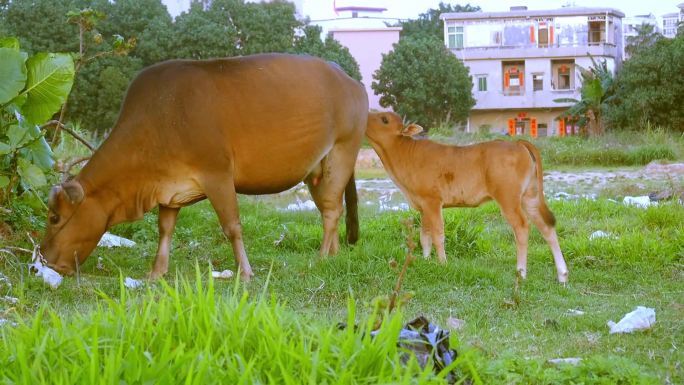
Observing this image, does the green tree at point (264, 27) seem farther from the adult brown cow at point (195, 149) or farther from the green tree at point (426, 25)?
the adult brown cow at point (195, 149)

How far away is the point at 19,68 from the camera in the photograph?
7.98 m

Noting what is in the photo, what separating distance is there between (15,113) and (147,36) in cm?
4527

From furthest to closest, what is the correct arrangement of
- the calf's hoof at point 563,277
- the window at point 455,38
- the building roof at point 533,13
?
the window at point 455,38 → the building roof at point 533,13 → the calf's hoof at point 563,277

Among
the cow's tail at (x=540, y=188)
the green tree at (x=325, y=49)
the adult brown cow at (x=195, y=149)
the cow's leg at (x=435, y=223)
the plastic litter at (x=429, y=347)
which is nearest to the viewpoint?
the plastic litter at (x=429, y=347)

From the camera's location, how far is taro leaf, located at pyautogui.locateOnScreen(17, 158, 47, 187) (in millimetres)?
8414

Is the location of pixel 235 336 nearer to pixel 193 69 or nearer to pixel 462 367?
pixel 462 367

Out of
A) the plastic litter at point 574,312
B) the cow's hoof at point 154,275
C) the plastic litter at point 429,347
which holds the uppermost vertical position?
the plastic litter at point 429,347

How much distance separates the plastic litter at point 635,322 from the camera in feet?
20.4

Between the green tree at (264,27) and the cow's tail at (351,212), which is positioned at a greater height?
the cow's tail at (351,212)

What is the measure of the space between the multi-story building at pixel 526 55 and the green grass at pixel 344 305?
54.1 metres

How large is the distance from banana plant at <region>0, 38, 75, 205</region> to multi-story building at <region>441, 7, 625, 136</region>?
5836 centimetres

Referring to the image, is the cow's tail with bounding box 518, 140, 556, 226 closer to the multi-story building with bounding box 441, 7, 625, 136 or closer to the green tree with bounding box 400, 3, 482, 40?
the multi-story building with bounding box 441, 7, 625, 136

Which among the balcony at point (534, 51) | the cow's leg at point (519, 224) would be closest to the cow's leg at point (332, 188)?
the cow's leg at point (519, 224)

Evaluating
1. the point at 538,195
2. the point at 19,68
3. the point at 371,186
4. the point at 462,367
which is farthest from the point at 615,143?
the point at 462,367
